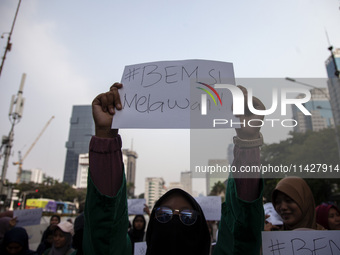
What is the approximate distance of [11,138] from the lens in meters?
19.2

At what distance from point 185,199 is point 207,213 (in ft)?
12.3

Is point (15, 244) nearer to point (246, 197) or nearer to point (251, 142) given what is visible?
point (246, 197)

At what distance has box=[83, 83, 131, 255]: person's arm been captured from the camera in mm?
1364

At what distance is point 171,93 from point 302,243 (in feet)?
3.91

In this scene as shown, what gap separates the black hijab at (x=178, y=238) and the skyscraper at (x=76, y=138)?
153 metres

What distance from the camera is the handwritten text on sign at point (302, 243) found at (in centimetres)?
167

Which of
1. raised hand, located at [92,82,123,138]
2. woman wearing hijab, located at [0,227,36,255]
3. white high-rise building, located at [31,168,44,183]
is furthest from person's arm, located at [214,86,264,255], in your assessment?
white high-rise building, located at [31,168,44,183]

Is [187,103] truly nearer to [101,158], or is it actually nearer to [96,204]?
[101,158]

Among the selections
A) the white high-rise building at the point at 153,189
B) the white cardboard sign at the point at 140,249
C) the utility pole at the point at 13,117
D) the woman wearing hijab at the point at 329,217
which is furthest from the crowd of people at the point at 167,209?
the white high-rise building at the point at 153,189

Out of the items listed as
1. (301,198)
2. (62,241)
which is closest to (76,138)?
(62,241)

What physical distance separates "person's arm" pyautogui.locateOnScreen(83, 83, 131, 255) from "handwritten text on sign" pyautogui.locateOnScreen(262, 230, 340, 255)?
87 centimetres

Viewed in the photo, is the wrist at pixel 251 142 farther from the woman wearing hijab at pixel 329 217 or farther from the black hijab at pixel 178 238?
the woman wearing hijab at pixel 329 217

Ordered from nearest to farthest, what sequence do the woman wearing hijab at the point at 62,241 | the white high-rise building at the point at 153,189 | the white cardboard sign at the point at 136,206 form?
the woman wearing hijab at the point at 62,241 < the white cardboard sign at the point at 136,206 < the white high-rise building at the point at 153,189

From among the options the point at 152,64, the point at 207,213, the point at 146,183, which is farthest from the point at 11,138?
the point at 146,183
